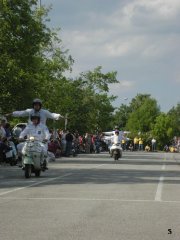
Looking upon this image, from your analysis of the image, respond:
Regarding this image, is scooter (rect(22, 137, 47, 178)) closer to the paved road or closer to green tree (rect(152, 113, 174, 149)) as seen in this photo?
the paved road

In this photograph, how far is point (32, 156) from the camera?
18.9 meters

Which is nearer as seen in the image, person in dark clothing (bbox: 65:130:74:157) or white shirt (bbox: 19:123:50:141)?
white shirt (bbox: 19:123:50:141)

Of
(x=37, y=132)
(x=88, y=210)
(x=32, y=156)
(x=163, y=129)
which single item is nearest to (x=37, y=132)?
(x=37, y=132)

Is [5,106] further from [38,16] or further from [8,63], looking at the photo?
[38,16]

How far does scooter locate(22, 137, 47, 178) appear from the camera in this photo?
61.6 feet

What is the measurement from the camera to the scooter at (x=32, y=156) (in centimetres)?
1877

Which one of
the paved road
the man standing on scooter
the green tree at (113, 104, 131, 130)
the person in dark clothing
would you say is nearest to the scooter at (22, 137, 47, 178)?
the man standing on scooter

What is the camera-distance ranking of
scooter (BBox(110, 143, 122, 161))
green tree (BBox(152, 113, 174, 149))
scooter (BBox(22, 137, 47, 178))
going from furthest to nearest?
1. green tree (BBox(152, 113, 174, 149))
2. scooter (BBox(110, 143, 122, 161))
3. scooter (BBox(22, 137, 47, 178))

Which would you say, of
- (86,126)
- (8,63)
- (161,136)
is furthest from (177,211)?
(161,136)

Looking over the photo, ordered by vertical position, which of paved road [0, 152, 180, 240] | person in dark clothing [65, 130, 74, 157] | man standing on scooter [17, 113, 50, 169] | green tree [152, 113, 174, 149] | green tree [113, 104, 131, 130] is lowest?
paved road [0, 152, 180, 240]

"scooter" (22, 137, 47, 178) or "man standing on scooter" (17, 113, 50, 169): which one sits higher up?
"man standing on scooter" (17, 113, 50, 169)

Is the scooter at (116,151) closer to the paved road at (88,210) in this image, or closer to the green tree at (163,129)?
the paved road at (88,210)

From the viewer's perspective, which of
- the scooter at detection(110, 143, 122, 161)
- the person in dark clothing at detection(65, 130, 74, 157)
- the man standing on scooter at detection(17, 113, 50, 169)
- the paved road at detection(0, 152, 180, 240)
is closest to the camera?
the paved road at detection(0, 152, 180, 240)

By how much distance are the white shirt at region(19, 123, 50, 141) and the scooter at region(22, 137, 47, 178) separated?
0.55ft
